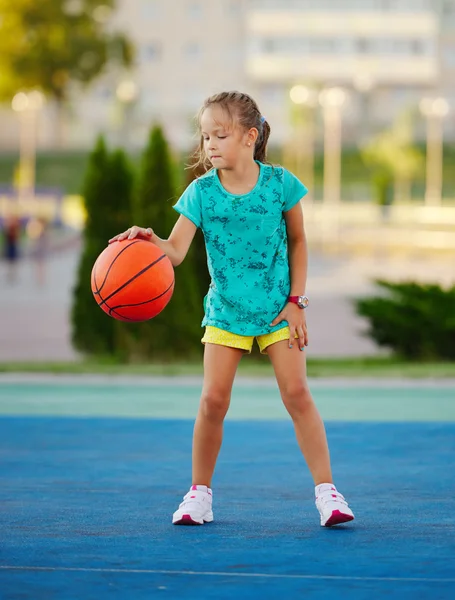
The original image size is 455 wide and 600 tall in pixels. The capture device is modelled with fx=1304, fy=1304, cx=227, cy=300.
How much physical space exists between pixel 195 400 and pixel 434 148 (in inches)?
3250

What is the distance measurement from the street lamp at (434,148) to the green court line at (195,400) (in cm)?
6875

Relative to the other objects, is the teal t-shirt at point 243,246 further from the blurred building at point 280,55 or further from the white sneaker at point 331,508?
the blurred building at point 280,55

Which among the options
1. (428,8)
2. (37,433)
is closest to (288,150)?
(428,8)

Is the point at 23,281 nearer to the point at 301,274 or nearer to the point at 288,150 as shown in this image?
the point at 301,274

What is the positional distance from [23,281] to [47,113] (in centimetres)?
7489

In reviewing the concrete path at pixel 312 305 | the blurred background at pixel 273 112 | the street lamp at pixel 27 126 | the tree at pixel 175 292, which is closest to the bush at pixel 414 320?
the concrete path at pixel 312 305

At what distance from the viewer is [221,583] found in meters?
4.25

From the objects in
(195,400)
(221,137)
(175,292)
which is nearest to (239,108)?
(221,137)

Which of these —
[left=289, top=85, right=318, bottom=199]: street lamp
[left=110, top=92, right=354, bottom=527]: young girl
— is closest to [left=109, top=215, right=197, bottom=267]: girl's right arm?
[left=110, top=92, right=354, bottom=527]: young girl

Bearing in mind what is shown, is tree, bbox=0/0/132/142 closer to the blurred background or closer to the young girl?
the blurred background

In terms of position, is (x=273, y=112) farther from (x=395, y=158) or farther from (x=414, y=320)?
(x=414, y=320)

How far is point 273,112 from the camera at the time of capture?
104m

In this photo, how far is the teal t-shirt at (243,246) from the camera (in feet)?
17.2

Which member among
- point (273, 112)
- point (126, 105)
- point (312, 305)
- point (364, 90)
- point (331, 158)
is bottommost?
point (312, 305)
